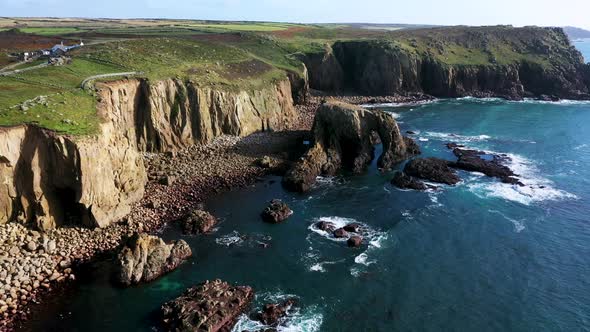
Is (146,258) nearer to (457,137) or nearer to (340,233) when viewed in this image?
(340,233)

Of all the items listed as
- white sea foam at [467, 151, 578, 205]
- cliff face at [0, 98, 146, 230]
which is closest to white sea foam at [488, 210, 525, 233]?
white sea foam at [467, 151, 578, 205]

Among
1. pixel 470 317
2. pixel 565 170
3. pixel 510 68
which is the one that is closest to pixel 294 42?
pixel 510 68

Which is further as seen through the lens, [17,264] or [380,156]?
[380,156]

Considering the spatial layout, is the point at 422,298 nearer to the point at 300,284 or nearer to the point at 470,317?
the point at 470,317

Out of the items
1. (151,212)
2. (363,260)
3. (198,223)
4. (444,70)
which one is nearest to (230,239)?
(198,223)

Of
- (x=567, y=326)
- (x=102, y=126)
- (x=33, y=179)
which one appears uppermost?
(x=102, y=126)

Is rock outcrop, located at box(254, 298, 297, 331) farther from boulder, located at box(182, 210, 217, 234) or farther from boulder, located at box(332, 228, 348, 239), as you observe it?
boulder, located at box(182, 210, 217, 234)

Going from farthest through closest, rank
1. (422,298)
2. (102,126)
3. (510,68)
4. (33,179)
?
(510,68) → (102,126) → (33,179) → (422,298)
